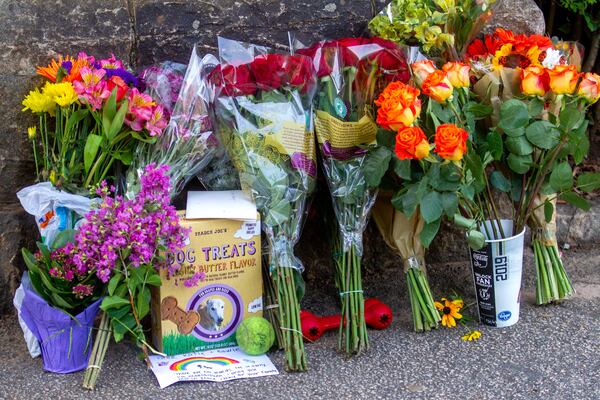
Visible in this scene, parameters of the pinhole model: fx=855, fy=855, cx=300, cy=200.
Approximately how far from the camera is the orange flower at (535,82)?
3023 millimetres

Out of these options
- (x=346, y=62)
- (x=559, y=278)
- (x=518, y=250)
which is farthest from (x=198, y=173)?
(x=559, y=278)

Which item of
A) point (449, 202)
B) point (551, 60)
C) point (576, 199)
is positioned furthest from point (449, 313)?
point (551, 60)

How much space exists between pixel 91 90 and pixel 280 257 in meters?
0.86

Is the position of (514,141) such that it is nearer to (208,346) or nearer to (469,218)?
(469,218)

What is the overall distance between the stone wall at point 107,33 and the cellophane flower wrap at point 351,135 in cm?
43

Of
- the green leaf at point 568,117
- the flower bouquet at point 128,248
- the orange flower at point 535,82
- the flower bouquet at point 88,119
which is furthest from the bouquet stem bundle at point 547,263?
the flower bouquet at point 88,119

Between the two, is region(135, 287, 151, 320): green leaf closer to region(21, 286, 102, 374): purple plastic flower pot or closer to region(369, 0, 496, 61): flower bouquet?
region(21, 286, 102, 374): purple plastic flower pot

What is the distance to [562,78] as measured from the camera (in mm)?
3010

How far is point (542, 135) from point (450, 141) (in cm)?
48

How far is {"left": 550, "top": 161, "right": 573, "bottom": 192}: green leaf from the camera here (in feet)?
10.2

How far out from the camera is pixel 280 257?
2971 millimetres

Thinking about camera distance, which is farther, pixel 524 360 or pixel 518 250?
pixel 518 250

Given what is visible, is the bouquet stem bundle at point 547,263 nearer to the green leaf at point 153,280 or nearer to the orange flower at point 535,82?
the orange flower at point 535,82

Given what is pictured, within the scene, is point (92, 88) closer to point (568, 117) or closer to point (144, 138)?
point (144, 138)
